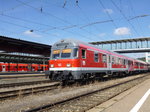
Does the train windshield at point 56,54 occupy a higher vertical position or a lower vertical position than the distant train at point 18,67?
higher

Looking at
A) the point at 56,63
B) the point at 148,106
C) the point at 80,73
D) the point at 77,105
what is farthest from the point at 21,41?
the point at 148,106

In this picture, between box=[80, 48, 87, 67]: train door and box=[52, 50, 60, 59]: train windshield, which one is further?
box=[52, 50, 60, 59]: train windshield

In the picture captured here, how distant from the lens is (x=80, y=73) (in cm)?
1307

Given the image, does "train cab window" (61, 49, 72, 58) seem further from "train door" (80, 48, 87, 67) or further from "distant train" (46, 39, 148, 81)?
"train door" (80, 48, 87, 67)

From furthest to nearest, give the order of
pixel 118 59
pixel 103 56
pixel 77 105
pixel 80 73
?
pixel 118 59
pixel 103 56
pixel 80 73
pixel 77 105

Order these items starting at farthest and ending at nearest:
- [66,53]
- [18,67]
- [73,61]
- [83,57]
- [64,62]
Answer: [18,67]
[83,57]
[66,53]
[64,62]
[73,61]

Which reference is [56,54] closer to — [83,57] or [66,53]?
[66,53]

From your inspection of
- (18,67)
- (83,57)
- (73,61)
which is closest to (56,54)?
(73,61)

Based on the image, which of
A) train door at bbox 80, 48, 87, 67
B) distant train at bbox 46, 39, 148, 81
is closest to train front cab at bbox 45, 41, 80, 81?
distant train at bbox 46, 39, 148, 81

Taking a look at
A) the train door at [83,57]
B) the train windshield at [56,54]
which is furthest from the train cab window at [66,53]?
the train door at [83,57]

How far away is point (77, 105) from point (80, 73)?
5.68 metres

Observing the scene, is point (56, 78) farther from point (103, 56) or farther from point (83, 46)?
point (103, 56)

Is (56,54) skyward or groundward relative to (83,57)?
skyward

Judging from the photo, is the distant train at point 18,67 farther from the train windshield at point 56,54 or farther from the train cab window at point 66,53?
the train cab window at point 66,53
